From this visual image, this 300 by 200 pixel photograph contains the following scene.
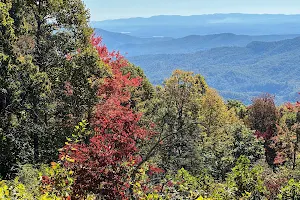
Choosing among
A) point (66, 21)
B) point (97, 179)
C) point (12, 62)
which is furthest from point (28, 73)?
point (97, 179)

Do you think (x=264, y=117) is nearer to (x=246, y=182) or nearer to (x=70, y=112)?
(x=70, y=112)

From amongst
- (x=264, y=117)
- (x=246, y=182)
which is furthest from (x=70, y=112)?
(x=264, y=117)

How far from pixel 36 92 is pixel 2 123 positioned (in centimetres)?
183

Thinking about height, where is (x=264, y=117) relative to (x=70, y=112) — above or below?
below

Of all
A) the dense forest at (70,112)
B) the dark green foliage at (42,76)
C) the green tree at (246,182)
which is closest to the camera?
the green tree at (246,182)

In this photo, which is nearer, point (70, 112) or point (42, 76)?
point (42, 76)

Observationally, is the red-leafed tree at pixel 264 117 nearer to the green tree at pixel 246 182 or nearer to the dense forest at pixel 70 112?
the dense forest at pixel 70 112

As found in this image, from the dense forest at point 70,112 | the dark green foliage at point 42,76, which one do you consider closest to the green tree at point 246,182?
the dense forest at point 70,112

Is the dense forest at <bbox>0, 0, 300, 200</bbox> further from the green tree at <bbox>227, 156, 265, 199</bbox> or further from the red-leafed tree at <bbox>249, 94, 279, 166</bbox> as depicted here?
the red-leafed tree at <bbox>249, 94, 279, 166</bbox>

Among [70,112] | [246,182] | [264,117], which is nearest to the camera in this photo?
[246,182]

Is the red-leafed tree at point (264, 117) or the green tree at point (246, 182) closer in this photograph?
the green tree at point (246, 182)

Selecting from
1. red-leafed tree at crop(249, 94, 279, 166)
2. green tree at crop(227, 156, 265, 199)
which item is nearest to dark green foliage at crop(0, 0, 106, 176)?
green tree at crop(227, 156, 265, 199)

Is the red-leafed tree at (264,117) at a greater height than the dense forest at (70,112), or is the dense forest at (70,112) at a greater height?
the dense forest at (70,112)

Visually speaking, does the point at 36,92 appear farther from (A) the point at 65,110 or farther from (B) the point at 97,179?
(B) the point at 97,179
